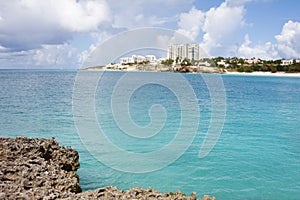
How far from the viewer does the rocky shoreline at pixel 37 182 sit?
16.1 ft

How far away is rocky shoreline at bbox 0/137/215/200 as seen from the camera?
491 cm

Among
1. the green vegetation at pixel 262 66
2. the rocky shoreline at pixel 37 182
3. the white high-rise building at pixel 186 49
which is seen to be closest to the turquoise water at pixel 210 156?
the rocky shoreline at pixel 37 182

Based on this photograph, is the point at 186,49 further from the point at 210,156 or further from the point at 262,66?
the point at 262,66

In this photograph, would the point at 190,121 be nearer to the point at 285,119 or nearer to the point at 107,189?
the point at 285,119

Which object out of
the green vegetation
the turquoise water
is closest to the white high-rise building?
the turquoise water

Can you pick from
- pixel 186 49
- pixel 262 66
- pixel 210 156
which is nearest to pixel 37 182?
pixel 210 156

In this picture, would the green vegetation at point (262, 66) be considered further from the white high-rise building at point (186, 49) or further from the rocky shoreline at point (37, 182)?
the rocky shoreline at point (37, 182)

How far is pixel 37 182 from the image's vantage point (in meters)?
5.42

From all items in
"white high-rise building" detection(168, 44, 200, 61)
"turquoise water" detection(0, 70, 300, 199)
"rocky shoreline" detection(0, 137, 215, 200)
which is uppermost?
"white high-rise building" detection(168, 44, 200, 61)

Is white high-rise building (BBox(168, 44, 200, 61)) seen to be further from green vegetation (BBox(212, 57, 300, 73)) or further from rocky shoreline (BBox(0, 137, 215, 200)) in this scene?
green vegetation (BBox(212, 57, 300, 73))

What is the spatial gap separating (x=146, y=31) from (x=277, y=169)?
268 inches

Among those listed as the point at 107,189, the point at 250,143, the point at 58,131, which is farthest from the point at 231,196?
the point at 58,131

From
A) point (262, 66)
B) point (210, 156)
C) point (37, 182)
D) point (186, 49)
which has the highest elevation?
point (262, 66)

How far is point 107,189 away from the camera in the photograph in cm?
556
